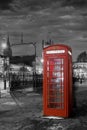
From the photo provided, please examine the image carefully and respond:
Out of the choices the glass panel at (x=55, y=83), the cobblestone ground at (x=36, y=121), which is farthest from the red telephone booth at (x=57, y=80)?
the cobblestone ground at (x=36, y=121)

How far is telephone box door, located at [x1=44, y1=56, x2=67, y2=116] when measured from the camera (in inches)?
351

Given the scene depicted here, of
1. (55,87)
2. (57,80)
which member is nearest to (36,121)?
(55,87)

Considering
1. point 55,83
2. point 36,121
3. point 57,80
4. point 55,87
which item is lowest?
point 36,121

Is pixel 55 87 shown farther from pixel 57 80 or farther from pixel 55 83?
pixel 57 80

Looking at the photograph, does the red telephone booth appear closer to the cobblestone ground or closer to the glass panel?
the glass panel

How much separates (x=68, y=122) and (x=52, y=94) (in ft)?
4.48

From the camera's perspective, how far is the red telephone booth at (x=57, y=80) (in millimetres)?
8875

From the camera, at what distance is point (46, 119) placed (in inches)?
340

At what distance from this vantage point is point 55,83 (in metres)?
9.04

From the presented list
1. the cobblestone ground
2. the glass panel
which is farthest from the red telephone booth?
the cobblestone ground

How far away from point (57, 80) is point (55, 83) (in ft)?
0.44

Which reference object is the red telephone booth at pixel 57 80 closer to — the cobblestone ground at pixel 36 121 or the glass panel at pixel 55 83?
the glass panel at pixel 55 83

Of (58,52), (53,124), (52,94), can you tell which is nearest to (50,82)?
(52,94)

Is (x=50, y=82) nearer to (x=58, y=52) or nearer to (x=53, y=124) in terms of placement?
(x=58, y=52)
